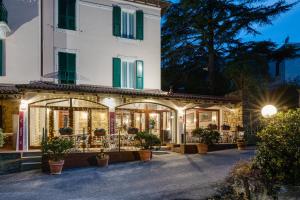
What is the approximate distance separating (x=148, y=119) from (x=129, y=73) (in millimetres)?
3057

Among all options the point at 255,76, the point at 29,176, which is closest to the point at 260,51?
the point at 255,76

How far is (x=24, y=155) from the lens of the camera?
51.1ft

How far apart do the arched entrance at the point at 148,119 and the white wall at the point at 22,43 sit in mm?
5183

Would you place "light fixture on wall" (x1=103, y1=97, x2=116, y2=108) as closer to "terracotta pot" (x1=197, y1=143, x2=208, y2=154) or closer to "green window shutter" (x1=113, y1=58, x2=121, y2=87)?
"green window shutter" (x1=113, y1=58, x2=121, y2=87)

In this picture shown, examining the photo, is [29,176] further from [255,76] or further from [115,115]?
[255,76]

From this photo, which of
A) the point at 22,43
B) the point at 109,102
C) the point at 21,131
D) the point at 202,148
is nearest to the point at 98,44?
the point at 109,102

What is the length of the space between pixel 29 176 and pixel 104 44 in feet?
29.9

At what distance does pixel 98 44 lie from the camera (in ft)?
64.5

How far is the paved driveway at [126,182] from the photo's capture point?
9.74m

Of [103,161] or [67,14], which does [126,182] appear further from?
[67,14]

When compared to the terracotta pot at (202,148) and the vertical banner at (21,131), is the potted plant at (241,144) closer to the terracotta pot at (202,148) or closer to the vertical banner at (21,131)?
the terracotta pot at (202,148)

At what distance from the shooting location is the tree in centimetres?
2580

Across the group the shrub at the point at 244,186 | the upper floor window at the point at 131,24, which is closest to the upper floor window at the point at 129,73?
the upper floor window at the point at 131,24

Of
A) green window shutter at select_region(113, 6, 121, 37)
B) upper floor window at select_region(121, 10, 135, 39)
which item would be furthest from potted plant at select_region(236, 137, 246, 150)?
green window shutter at select_region(113, 6, 121, 37)
